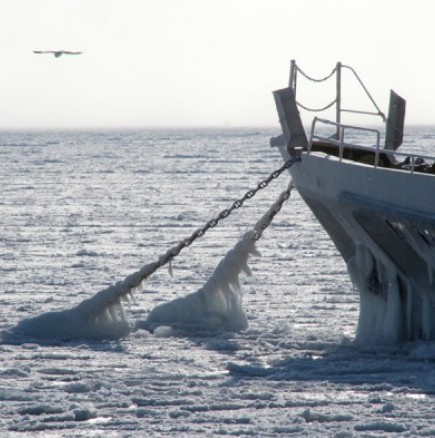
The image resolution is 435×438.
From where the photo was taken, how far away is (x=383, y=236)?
532 inches

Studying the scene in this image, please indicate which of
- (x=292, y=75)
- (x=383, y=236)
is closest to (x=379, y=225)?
(x=383, y=236)

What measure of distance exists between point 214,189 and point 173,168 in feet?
55.8

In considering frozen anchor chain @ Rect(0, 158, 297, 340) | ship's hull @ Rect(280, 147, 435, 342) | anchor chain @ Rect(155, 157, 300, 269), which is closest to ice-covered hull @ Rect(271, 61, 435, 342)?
ship's hull @ Rect(280, 147, 435, 342)

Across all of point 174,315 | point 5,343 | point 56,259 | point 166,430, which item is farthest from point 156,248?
point 166,430

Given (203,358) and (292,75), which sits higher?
(292,75)

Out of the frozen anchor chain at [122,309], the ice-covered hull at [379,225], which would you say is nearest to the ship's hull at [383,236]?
the ice-covered hull at [379,225]

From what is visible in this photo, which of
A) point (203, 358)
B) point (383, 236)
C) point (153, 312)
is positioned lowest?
point (203, 358)

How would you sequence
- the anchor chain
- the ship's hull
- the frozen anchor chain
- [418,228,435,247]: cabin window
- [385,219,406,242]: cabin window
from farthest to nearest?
the anchor chain < the frozen anchor chain < [385,219,406,242]: cabin window < the ship's hull < [418,228,435,247]: cabin window

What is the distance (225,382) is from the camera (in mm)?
11898

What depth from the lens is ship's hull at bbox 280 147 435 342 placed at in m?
12.8

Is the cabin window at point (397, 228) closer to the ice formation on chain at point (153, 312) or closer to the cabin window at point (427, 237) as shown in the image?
the cabin window at point (427, 237)

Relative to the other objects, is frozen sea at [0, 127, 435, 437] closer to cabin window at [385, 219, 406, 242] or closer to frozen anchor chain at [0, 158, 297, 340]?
frozen anchor chain at [0, 158, 297, 340]

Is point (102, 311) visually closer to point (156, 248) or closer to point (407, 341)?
point (407, 341)

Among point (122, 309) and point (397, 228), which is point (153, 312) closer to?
point (122, 309)
